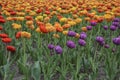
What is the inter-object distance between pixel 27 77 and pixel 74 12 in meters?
3.34

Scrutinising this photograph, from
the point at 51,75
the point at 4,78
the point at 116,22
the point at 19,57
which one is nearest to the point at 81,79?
the point at 51,75

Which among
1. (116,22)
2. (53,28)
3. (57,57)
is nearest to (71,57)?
(57,57)

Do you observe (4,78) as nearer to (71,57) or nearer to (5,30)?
(71,57)

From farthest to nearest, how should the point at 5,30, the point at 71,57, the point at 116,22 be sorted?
the point at 5,30
the point at 116,22
the point at 71,57

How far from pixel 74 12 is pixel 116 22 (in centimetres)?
157

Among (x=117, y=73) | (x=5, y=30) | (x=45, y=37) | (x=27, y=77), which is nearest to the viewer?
(x=27, y=77)

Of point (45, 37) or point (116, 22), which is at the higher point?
point (116, 22)

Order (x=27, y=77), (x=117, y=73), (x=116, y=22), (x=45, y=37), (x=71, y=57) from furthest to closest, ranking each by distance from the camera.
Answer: (x=45, y=37) → (x=116, y=22) → (x=71, y=57) → (x=117, y=73) → (x=27, y=77)

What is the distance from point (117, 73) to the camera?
4.61 metres

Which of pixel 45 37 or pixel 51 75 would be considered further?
pixel 45 37

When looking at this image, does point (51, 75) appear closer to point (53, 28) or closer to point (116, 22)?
point (53, 28)

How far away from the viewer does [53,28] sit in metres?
5.23

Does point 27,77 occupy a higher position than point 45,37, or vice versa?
point 27,77

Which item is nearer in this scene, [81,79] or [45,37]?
[81,79]
